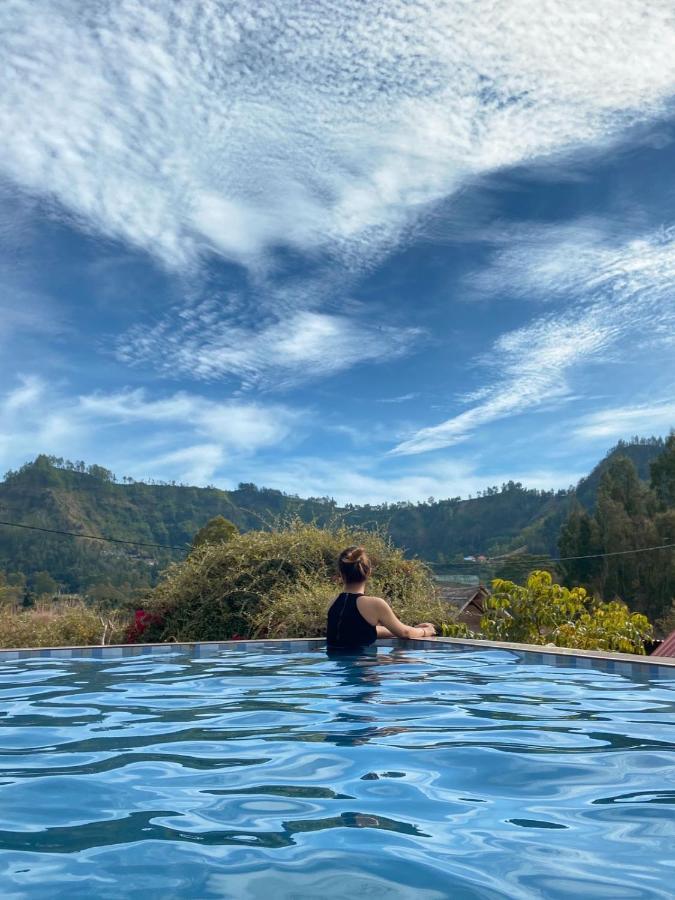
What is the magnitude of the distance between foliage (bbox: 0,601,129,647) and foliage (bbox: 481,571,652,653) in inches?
230

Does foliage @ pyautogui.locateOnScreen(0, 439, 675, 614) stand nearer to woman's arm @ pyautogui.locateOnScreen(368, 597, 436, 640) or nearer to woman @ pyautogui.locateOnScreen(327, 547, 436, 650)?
woman's arm @ pyautogui.locateOnScreen(368, 597, 436, 640)

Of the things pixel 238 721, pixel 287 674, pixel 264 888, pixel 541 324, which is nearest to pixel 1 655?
pixel 287 674

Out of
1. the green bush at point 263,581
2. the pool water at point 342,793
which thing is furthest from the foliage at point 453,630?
the pool water at point 342,793

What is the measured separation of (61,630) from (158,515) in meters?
93.1

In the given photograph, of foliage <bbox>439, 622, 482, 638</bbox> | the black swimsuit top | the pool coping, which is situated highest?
the black swimsuit top

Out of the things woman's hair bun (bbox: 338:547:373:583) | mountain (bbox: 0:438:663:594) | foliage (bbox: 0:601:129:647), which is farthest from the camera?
mountain (bbox: 0:438:663:594)

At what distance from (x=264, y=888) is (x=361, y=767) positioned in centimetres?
127

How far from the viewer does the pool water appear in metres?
2.31

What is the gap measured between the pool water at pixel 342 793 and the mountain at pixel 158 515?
7898cm

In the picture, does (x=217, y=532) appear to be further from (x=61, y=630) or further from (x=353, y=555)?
(x=353, y=555)

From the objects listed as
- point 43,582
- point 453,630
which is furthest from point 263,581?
point 43,582

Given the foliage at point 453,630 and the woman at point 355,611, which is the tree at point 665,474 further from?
the woman at point 355,611

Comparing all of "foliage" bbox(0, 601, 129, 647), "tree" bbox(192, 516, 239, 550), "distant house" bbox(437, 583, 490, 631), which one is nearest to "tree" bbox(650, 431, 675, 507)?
"distant house" bbox(437, 583, 490, 631)

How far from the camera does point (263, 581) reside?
12.0m
